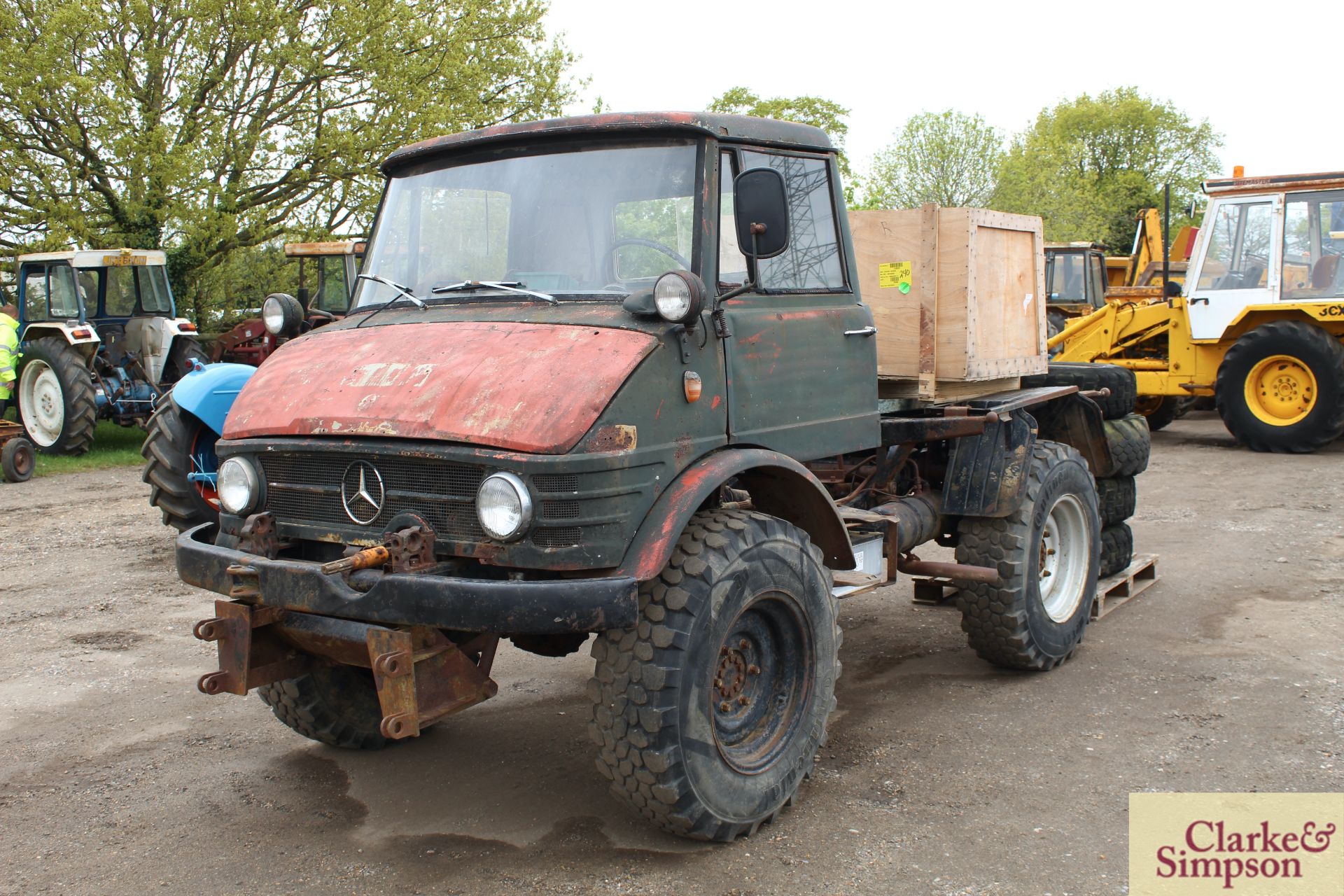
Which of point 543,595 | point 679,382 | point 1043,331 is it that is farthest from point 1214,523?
point 543,595

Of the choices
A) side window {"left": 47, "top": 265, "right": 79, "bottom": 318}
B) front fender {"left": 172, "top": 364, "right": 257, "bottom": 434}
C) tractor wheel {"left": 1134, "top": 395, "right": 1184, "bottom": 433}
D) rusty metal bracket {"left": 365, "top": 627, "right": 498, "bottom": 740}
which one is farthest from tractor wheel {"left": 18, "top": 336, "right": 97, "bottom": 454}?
tractor wheel {"left": 1134, "top": 395, "right": 1184, "bottom": 433}

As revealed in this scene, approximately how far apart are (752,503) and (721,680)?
0.77 meters

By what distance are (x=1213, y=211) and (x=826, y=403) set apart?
10.4m

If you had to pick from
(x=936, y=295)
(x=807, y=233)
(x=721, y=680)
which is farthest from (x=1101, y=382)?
(x=721, y=680)

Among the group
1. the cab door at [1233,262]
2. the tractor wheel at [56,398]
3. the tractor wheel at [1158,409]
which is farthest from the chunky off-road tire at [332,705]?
the tractor wheel at [1158,409]

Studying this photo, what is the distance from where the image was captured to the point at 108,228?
1753 cm

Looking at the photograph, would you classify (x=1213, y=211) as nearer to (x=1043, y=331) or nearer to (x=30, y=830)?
(x=1043, y=331)

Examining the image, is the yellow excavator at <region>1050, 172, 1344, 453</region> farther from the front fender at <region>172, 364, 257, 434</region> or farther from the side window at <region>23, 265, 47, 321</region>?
the side window at <region>23, 265, 47, 321</region>

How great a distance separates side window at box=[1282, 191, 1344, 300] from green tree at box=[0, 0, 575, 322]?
12.5 meters

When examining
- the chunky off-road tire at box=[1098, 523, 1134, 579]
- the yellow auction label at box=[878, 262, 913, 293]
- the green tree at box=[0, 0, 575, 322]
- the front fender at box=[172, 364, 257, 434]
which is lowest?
the chunky off-road tire at box=[1098, 523, 1134, 579]

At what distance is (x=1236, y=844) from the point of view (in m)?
3.89

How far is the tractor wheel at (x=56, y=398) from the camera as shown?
13.7 meters

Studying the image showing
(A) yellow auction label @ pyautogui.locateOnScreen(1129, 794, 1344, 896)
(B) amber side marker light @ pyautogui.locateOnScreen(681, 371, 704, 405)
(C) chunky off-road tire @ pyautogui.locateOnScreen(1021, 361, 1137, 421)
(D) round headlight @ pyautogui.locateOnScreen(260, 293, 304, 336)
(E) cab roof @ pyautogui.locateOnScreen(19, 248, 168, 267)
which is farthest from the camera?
(E) cab roof @ pyautogui.locateOnScreen(19, 248, 168, 267)

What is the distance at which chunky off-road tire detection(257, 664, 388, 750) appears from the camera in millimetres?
4738
